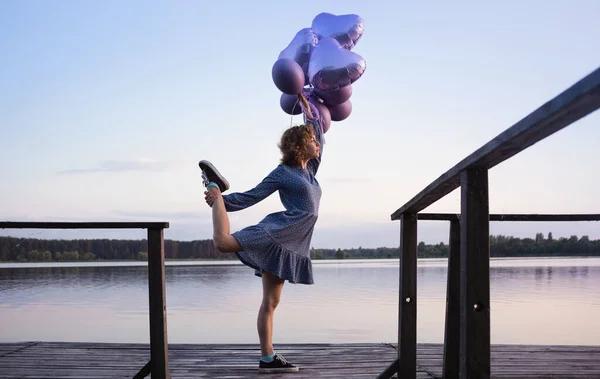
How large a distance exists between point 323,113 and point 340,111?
0.26 meters

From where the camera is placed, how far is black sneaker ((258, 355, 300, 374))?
11.3 ft

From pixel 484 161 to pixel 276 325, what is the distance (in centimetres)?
530

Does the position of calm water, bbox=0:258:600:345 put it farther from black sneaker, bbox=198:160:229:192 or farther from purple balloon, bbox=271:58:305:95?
black sneaker, bbox=198:160:229:192

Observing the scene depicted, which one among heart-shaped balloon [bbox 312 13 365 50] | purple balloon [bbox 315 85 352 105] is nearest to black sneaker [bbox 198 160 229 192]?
purple balloon [bbox 315 85 352 105]

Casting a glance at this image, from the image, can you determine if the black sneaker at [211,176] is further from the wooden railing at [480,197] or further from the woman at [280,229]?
the wooden railing at [480,197]

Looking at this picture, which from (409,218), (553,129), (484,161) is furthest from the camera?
(409,218)

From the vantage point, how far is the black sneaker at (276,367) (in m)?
3.43

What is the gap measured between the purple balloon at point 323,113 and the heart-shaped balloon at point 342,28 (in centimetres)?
48

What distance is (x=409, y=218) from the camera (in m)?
2.88

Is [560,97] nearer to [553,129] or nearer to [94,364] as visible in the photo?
[553,129]

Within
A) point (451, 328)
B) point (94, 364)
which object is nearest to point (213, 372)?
point (94, 364)

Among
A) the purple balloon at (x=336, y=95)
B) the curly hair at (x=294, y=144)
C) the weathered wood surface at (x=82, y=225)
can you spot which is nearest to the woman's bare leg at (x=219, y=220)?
the weathered wood surface at (x=82, y=225)

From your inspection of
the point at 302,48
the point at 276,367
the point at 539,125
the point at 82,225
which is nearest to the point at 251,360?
the point at 276,367

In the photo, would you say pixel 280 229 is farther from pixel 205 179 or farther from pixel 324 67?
pixel 324 67
